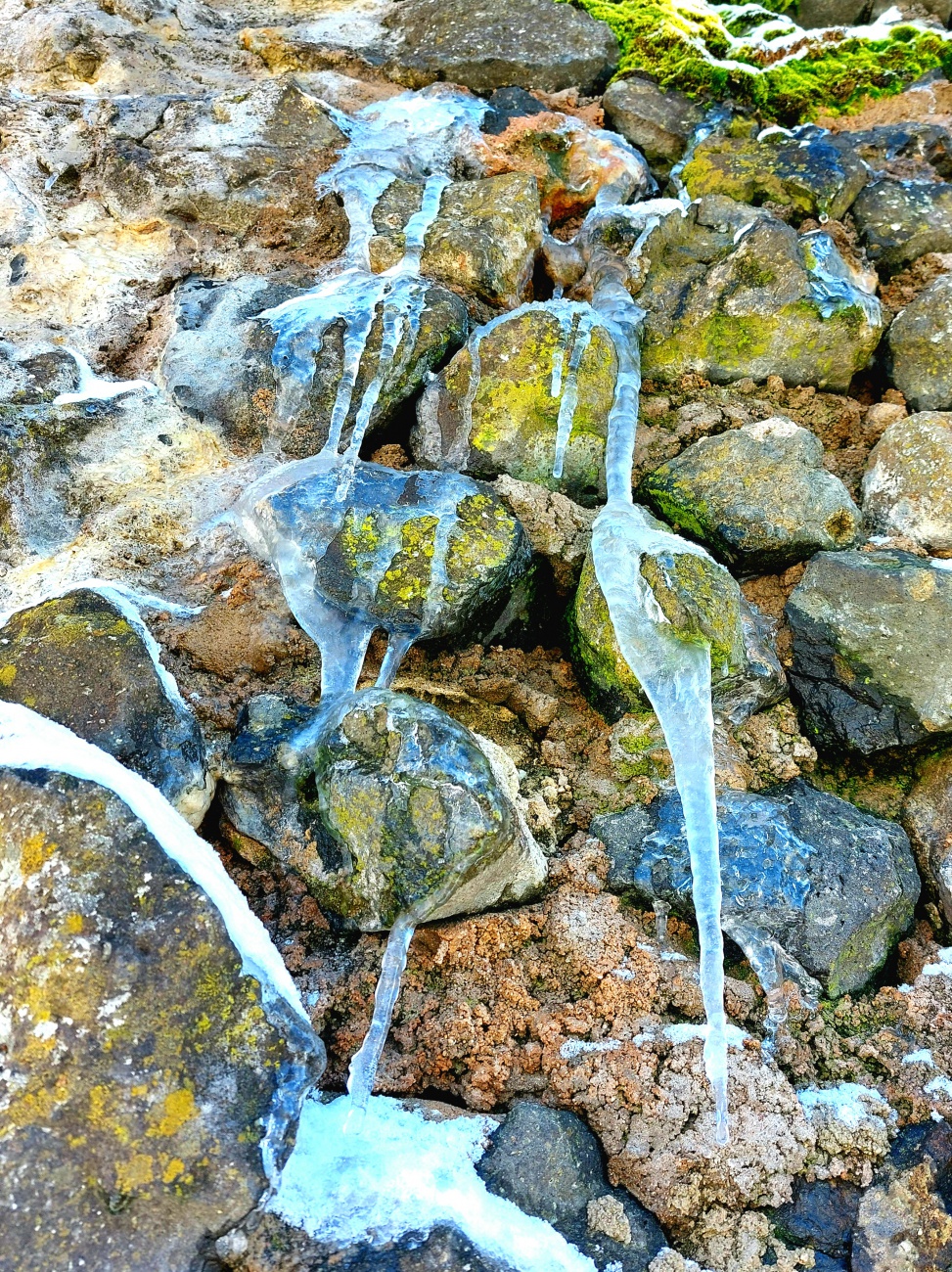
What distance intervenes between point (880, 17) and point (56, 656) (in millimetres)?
8770

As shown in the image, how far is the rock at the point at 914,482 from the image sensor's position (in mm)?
4512

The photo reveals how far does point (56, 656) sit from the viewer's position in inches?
130

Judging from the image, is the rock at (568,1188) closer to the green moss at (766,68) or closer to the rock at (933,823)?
the rock at (933,823)

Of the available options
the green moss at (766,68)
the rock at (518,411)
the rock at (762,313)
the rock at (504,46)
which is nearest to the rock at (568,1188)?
the rock at (518,411)

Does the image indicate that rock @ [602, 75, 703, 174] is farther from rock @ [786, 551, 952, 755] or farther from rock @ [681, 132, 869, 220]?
rock @ [786, 551, 952, 755]

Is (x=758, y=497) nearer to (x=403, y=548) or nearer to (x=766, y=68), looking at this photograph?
(x=403, y=548)

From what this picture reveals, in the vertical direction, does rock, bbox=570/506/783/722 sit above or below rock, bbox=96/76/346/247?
below

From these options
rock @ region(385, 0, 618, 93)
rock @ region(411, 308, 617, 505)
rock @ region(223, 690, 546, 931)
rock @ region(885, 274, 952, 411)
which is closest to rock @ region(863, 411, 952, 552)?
rock @ region(885, 274, 952, 411)

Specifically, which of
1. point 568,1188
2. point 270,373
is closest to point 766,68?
point 270,373

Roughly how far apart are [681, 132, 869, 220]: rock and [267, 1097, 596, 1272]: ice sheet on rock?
5908 millimetres

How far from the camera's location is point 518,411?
4660 millimetres

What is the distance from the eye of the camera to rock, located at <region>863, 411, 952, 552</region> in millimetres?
4512

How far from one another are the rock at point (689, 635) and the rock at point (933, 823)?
72 cm

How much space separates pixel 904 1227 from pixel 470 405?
3.87 metres
